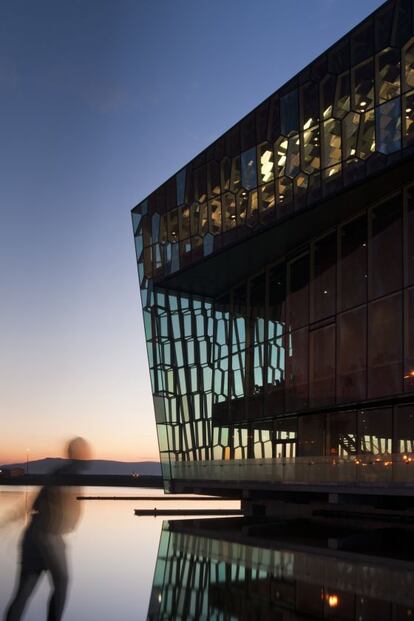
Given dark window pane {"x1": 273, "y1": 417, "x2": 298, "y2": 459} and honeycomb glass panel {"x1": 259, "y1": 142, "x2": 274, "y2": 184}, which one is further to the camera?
dark window pane {"x1": 273, "y1": 417, "x2": 298, "y2": 459}

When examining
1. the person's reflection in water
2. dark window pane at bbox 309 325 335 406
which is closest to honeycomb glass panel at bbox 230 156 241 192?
dark window pane at bbox 309 325 335 406

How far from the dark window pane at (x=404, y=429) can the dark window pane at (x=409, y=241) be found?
4.73 meters

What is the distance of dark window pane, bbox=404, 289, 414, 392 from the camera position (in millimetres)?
26438

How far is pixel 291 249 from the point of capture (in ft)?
115

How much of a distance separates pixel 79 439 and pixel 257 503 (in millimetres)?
31932

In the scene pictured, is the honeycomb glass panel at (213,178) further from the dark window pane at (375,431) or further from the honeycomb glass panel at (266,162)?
the dark window pane at (375,431)

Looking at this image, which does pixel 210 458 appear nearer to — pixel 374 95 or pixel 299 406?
pixel 299 406

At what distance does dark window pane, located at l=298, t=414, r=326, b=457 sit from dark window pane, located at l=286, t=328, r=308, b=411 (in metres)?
0.88

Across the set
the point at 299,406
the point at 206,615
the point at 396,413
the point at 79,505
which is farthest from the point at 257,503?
the point at 79,505

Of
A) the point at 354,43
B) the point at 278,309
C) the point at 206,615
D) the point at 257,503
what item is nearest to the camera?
the point at 206,615

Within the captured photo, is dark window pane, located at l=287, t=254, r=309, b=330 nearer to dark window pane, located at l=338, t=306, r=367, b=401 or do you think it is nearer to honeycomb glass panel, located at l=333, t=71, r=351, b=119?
dark window pane, located at l=338, t=306, r=367, b=401

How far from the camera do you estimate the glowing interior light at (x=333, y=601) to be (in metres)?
12.9

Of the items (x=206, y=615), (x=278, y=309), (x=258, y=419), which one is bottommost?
(x=258, y=419)

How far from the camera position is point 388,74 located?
26.6 metres
